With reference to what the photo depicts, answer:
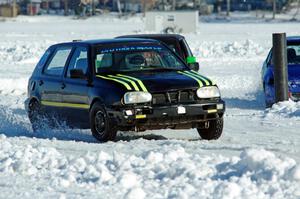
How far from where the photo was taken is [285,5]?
9094cm

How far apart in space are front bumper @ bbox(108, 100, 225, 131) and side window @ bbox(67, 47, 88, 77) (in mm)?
A: 1258

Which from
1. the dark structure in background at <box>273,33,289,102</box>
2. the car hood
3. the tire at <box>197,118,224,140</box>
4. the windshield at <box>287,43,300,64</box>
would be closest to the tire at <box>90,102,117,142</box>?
the car hood

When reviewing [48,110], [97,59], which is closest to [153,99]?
[97,59]

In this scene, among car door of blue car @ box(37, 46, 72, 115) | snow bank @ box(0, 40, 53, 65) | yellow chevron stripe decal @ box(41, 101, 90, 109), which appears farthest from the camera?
snow bank @ box(0, 40, 53, 65)

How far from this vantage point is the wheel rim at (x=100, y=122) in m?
10.2

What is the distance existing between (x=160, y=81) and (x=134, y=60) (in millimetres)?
953

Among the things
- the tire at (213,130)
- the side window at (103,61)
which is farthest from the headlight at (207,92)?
the side window at (103,61)

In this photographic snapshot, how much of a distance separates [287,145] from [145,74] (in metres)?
2.07

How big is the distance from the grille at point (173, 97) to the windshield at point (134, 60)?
891mm

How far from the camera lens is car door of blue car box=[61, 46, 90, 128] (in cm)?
1079

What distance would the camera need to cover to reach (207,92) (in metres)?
10.2

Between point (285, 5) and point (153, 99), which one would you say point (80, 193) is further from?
point (285, 5)

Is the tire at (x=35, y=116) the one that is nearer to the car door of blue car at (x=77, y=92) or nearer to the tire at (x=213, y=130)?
the car door of blue car at (x=77, y=92)

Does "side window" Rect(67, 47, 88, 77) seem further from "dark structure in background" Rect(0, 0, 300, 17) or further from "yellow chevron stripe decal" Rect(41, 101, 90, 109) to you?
"dark structure in background" Rect(0, 0, 300, 17)
